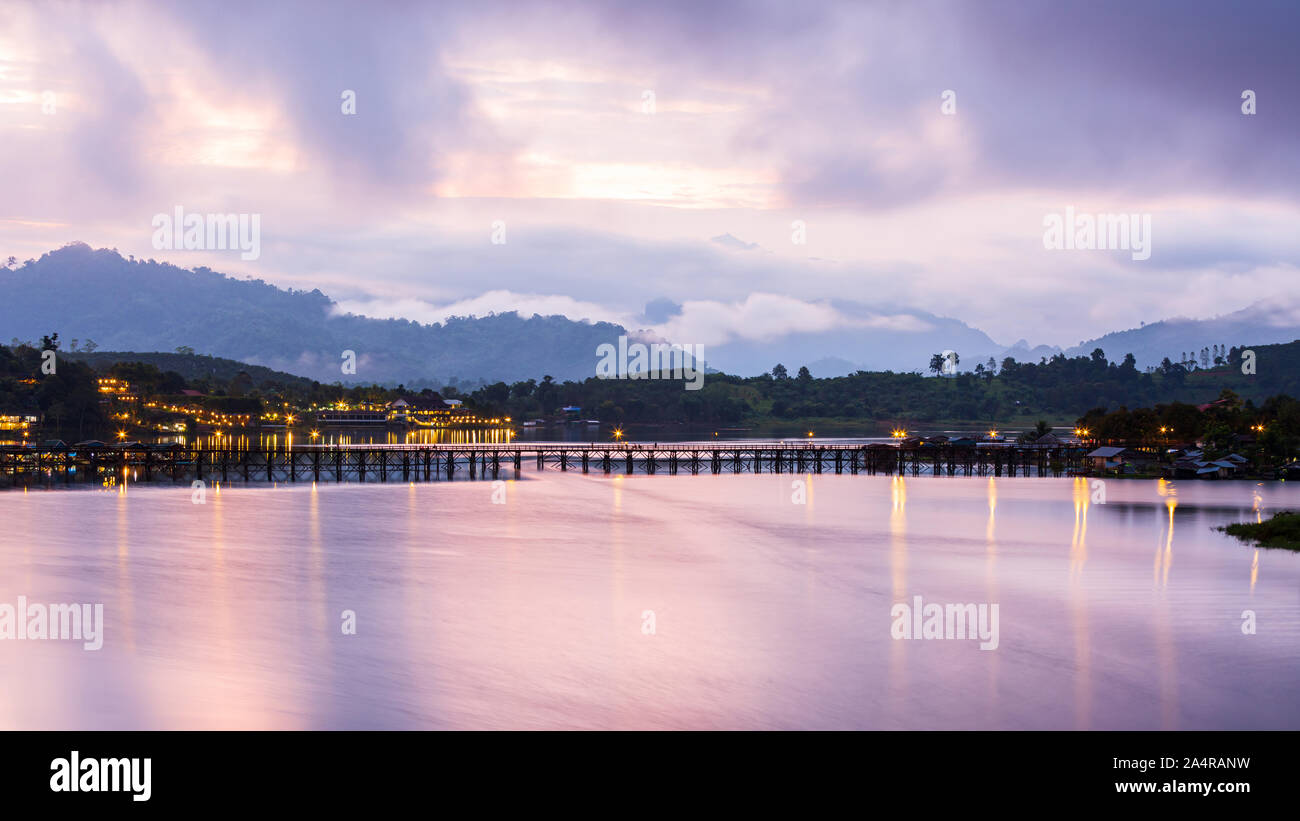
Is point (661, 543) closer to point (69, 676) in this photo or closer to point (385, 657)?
point (385, 657)

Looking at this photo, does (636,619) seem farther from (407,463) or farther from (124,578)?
(407,463)

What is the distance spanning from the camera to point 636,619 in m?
32.2

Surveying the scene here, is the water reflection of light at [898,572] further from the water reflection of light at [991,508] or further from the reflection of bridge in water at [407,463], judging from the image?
the reflection of bridge in water at [407,463]

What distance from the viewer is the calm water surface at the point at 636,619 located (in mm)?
22281

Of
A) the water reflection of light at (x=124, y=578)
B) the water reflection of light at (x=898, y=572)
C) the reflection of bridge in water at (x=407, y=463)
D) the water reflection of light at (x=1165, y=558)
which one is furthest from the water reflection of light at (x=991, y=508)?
the water reflection of light at (x=124, y=578)

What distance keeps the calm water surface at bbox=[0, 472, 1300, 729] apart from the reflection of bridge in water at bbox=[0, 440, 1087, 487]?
948 inches

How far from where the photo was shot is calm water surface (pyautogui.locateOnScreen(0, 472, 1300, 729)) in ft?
73.1

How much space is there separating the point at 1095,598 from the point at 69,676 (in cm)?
3196

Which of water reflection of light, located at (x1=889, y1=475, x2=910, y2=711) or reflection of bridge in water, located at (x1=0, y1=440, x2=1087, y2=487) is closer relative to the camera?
water reflection of light, located at (x1=889, y1=475, x2=910, y2=711)

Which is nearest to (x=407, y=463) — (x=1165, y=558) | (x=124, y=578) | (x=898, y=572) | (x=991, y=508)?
(x=991, y=508)

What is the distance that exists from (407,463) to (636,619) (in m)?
62.1

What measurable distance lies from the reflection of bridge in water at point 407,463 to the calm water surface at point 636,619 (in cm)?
2409

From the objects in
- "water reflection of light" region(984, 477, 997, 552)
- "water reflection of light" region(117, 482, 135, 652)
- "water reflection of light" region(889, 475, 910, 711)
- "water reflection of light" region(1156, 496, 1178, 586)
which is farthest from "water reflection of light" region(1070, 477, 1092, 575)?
"water reflection of light" region(117, 482, 135, 652)

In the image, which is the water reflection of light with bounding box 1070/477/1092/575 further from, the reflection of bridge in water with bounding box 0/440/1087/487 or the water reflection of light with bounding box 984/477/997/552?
the reflection of bridge in water with bounding box 0/440/1087/487
